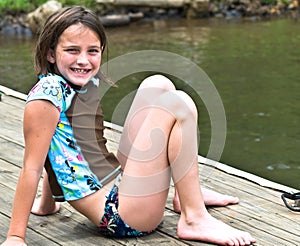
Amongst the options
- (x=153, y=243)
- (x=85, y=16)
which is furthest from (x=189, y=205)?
(x=85, y=16)

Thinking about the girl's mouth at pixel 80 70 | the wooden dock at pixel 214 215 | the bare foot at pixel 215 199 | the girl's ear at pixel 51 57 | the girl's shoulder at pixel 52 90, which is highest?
the girl's ear at pixel 51 57

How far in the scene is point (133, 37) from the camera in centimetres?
1096

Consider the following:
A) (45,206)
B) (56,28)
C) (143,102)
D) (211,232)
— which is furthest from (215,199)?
(56,28)

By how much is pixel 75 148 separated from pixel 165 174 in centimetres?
33

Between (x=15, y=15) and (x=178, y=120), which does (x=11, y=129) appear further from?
(x=15, y=15)

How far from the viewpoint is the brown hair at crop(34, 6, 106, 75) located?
8.48 feet

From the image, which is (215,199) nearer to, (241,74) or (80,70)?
(80,70)

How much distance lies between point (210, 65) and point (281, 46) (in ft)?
4.98

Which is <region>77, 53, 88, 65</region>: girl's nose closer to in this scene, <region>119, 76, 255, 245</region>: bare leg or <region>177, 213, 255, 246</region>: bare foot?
<region>119, 76, 255, 245</region>: bare leg

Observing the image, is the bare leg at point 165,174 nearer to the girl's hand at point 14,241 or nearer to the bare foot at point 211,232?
the bare foot at point 211,232

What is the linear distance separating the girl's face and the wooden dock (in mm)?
571

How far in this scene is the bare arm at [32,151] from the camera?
2.48m

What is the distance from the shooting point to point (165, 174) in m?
2.64

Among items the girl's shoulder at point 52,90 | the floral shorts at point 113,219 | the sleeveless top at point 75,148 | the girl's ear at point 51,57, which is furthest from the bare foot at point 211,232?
the girl's ear at point 51,57
